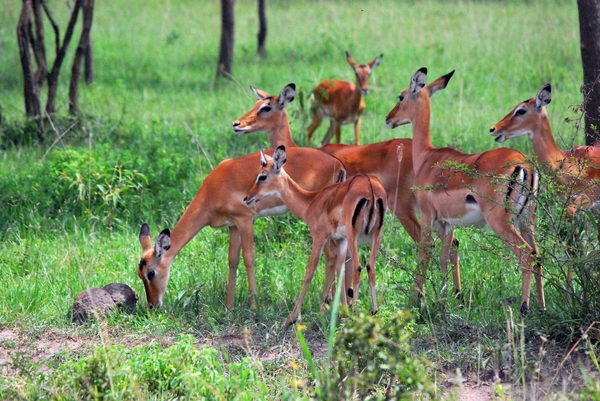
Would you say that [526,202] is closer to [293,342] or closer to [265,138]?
[293,342]

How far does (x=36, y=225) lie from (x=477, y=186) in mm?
3221

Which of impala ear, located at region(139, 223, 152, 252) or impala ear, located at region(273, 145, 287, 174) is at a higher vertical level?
impala ear, located at region(273, 145, 287, 174)

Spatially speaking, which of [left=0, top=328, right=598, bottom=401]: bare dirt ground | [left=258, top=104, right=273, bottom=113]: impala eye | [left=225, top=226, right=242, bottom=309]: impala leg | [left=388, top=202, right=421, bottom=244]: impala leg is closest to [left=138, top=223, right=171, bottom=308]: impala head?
[left=225, top=226, right=242, bottom=309]: impala leg

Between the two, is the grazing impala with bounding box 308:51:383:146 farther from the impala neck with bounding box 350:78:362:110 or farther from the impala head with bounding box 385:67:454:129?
the impala head with bounding box 385:67:454:129

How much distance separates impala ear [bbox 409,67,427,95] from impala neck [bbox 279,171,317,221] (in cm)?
120

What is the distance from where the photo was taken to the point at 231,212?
208 inches

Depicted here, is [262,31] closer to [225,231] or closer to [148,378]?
[225,231]

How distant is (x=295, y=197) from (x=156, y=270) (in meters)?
0.95

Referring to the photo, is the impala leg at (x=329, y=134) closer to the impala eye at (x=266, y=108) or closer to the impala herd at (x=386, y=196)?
the impala eye at (x=266, y=108)

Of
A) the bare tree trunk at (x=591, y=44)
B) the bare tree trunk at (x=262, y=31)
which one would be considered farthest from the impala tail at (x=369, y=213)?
the bare tree trunk at (x=262, y=31)

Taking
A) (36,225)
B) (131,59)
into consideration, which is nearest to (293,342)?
(36,225)

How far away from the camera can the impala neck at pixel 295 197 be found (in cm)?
496

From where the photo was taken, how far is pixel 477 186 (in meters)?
4.70

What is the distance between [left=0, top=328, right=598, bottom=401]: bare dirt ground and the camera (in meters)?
3.65
